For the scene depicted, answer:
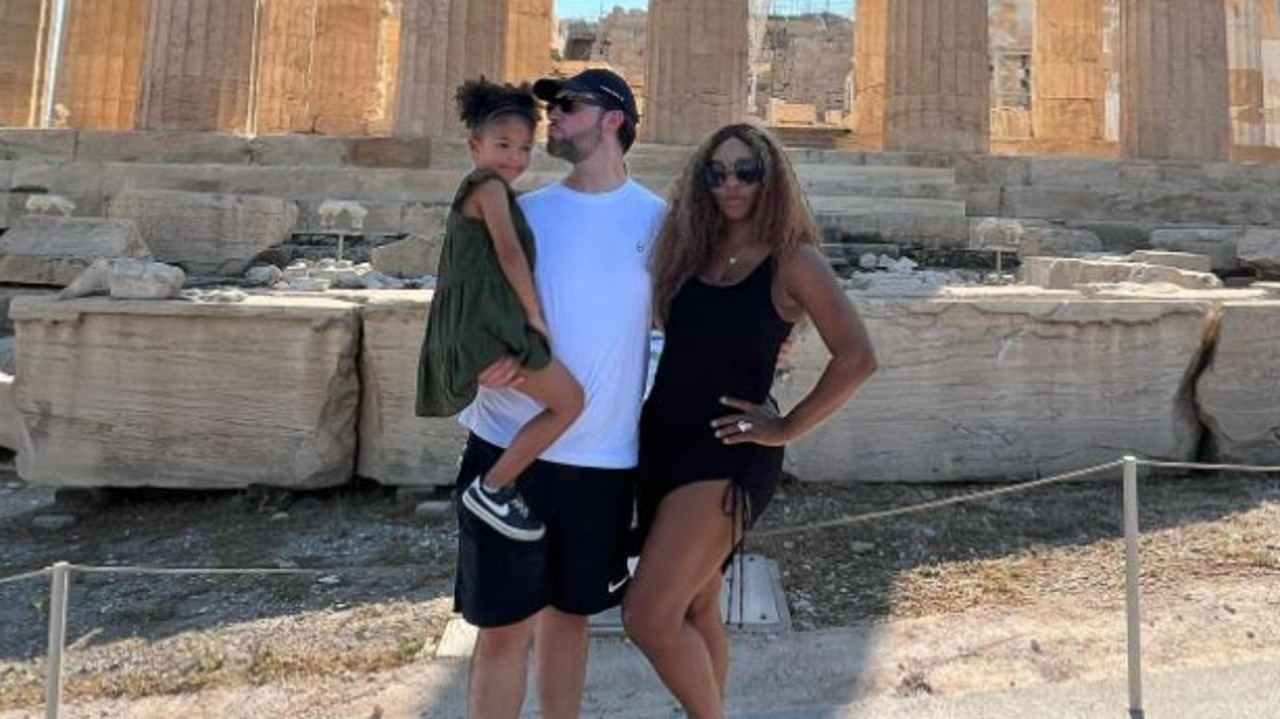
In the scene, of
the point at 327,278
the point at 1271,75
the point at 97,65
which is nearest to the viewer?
the point at 327,278

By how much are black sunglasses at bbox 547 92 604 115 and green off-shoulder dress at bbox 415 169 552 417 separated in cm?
29

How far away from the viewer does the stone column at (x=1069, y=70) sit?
22703 mm

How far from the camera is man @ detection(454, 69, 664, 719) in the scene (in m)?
2.35

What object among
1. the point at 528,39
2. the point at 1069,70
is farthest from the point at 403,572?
the point at 1069,70

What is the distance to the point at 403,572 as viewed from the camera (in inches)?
191

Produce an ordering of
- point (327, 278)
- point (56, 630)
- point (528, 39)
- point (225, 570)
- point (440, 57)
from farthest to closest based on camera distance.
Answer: point (528, 39)
point (440, 57)
point (327, 278)
point (225, 570)
point (56, 630)

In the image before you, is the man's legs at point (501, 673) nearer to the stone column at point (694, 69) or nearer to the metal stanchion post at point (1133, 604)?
the metal stanchion post at point (1133, 604)

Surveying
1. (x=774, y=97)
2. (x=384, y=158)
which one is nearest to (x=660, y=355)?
(x=384, y=158)

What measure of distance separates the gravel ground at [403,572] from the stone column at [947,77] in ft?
37.7

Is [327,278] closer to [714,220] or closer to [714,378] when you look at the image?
[714,220]

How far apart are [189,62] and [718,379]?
17.2m

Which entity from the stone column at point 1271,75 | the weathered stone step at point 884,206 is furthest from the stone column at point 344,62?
the stone column at point 1271,75

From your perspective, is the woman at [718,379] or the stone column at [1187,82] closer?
the woman at [718,379]

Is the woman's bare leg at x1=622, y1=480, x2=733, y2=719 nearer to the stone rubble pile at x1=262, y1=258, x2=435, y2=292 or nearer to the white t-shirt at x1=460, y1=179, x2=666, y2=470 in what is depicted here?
the white t-shirt at x1=460, y1=179, x2=666, y2=470
